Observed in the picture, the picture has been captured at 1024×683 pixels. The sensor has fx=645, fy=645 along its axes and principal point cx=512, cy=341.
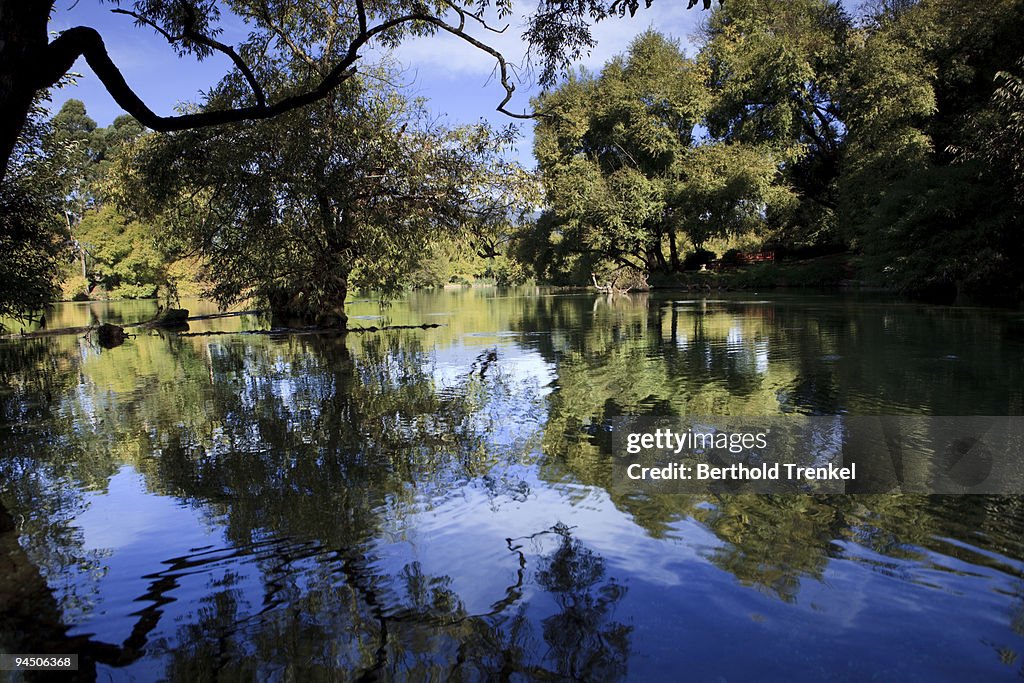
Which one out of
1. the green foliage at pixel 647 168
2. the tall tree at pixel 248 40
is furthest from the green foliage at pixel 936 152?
the tall tree at pixel 248 40

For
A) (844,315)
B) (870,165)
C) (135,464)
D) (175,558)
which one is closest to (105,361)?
(135,464)

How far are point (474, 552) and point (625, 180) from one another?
135ft

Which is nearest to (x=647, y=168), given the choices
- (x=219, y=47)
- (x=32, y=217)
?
(x=32, y=217)

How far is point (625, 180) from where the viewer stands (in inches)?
1687

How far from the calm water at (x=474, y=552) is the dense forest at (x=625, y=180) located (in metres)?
8.57

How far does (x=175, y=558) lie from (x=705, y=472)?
4.21 m

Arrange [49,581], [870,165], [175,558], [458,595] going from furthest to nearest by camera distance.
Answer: [870,165]
[175,558]
[49,581]
[458,595]

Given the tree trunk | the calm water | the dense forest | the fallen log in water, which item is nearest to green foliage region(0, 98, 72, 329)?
the dense forest

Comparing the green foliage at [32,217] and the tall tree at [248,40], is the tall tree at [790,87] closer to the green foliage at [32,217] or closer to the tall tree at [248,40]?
the tall tree at [248,40]

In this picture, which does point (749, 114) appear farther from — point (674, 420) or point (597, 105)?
point (674, 420)

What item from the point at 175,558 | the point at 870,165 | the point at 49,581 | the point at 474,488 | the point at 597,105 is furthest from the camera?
the point at 597,105

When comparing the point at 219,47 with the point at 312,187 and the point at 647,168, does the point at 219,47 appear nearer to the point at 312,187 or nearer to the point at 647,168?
the point at 312,187

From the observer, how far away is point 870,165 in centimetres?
3538

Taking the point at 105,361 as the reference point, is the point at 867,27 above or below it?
above
